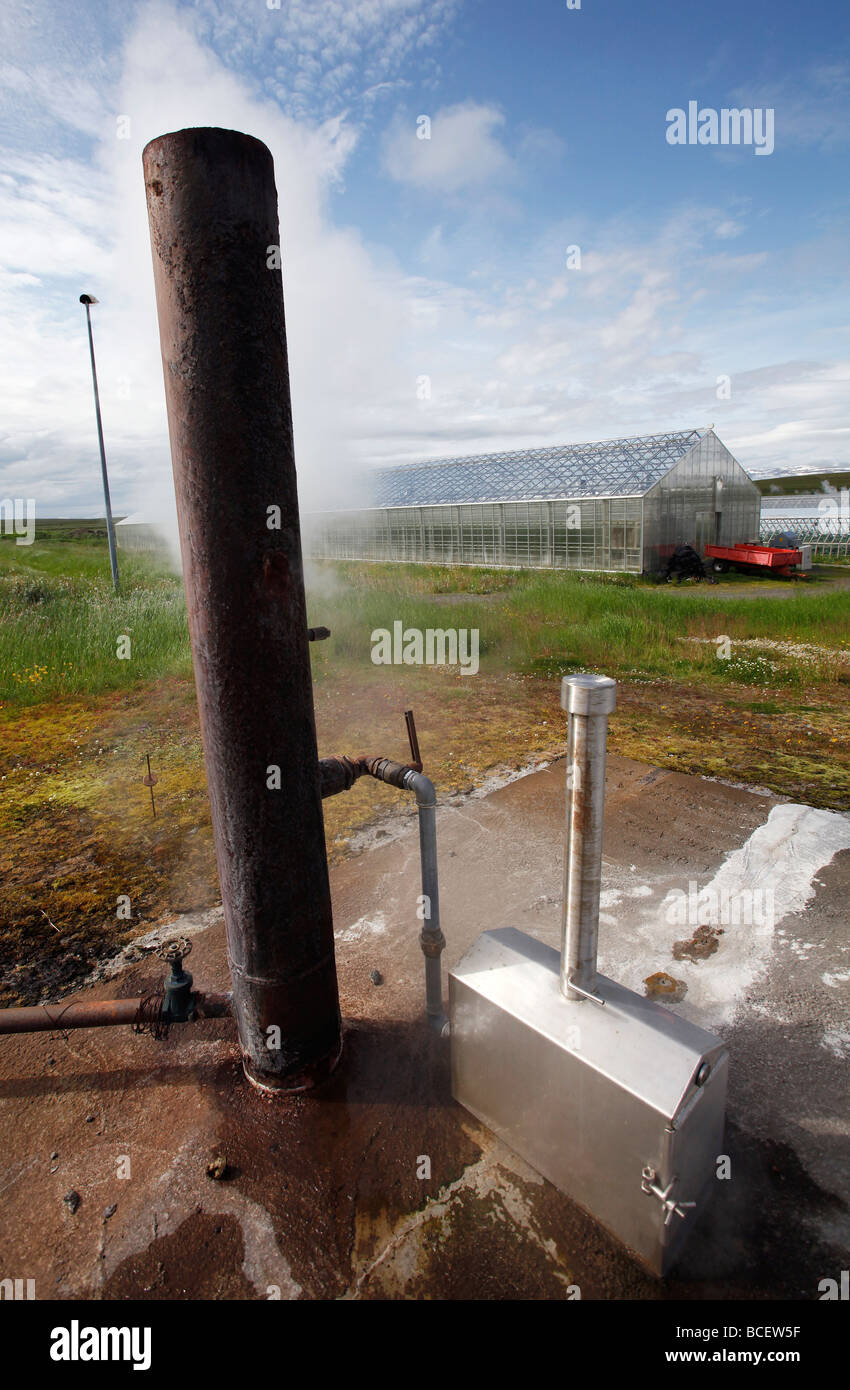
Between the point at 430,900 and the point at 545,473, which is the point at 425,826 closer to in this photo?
the point at 430,900

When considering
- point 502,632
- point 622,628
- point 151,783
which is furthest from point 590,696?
point 502,632

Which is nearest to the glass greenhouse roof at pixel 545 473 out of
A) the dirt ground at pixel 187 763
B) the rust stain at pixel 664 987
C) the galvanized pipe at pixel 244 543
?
the dirt ground at pixel 187 763

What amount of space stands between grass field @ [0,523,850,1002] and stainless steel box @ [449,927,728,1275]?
7.50 feet

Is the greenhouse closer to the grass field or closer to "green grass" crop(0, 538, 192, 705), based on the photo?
the grass field

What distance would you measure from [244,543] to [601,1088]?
6.23 ft

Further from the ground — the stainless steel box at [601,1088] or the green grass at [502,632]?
the green grass at [502,632]

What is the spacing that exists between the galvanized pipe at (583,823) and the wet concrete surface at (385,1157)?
80 cm

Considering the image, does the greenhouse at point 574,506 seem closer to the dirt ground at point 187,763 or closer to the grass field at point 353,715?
the grass field at point 353,715

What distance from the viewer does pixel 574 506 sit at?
22.1m

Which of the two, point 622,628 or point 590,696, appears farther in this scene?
point 622,628

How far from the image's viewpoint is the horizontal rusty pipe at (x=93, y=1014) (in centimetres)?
273

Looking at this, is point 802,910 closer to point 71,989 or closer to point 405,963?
point 405,963

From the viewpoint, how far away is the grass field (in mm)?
4386
